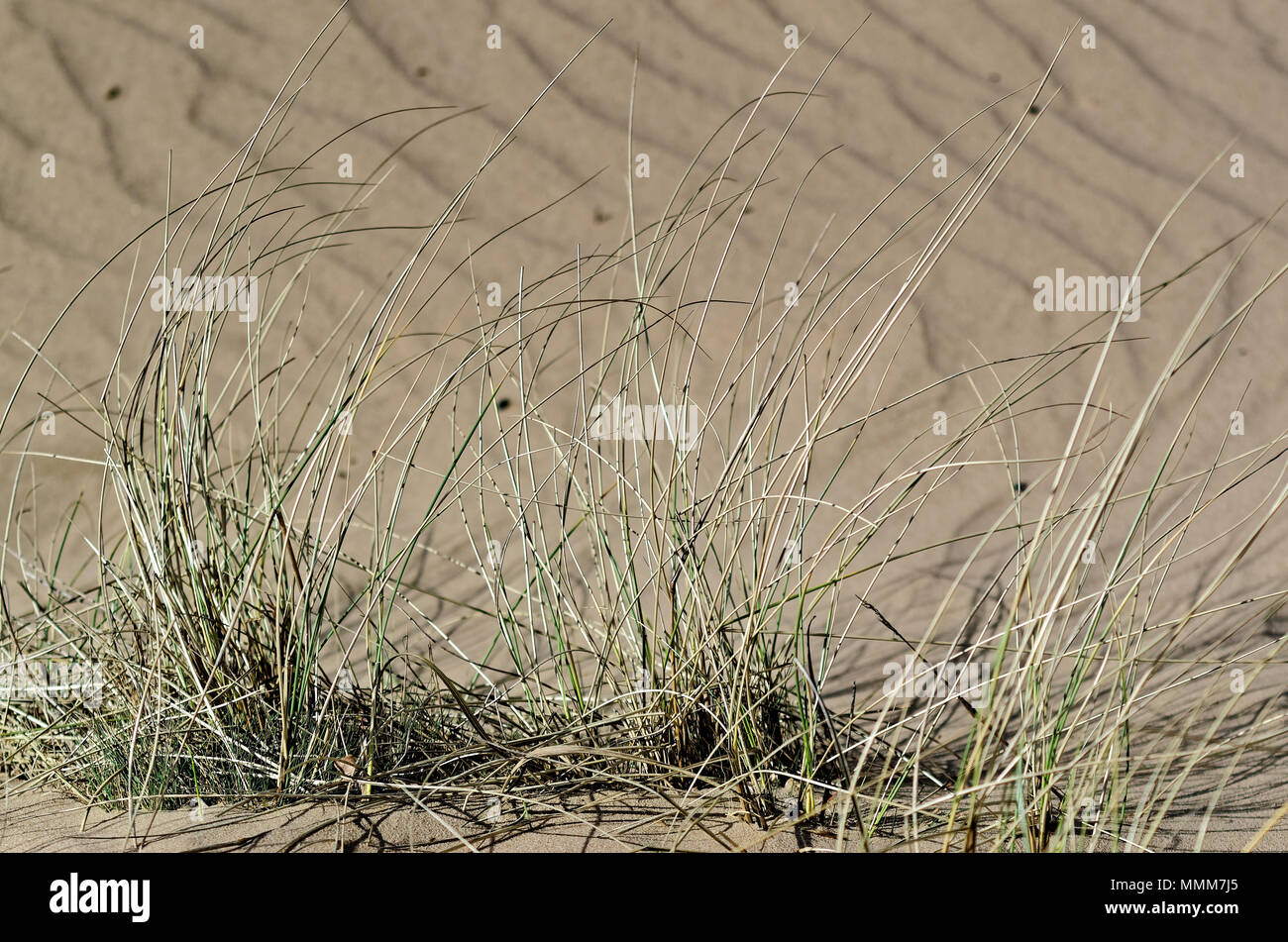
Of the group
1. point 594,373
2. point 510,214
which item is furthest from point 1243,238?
point 510,214

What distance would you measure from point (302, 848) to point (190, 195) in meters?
2.41

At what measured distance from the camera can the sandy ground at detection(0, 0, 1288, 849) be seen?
9.21ft

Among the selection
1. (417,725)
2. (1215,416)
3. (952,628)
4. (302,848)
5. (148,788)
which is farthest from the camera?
(1215,416)

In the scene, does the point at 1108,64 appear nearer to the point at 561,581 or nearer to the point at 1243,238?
the point at 1243,238

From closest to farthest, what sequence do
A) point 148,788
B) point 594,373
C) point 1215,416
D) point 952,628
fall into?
point 148,788
point 952,628
point 1215,416
point 594,373

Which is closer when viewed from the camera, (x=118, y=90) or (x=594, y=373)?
(x=594, y=373)

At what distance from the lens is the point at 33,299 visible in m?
2.86

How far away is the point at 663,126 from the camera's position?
9.95 feet

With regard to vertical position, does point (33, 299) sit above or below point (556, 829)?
above

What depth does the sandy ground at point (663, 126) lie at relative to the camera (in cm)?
281

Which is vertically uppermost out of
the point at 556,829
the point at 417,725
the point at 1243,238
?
the point at 1243,238

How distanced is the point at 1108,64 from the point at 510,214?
1.80m

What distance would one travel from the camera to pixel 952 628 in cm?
213

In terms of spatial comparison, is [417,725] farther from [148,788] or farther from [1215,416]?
[1215,416]
